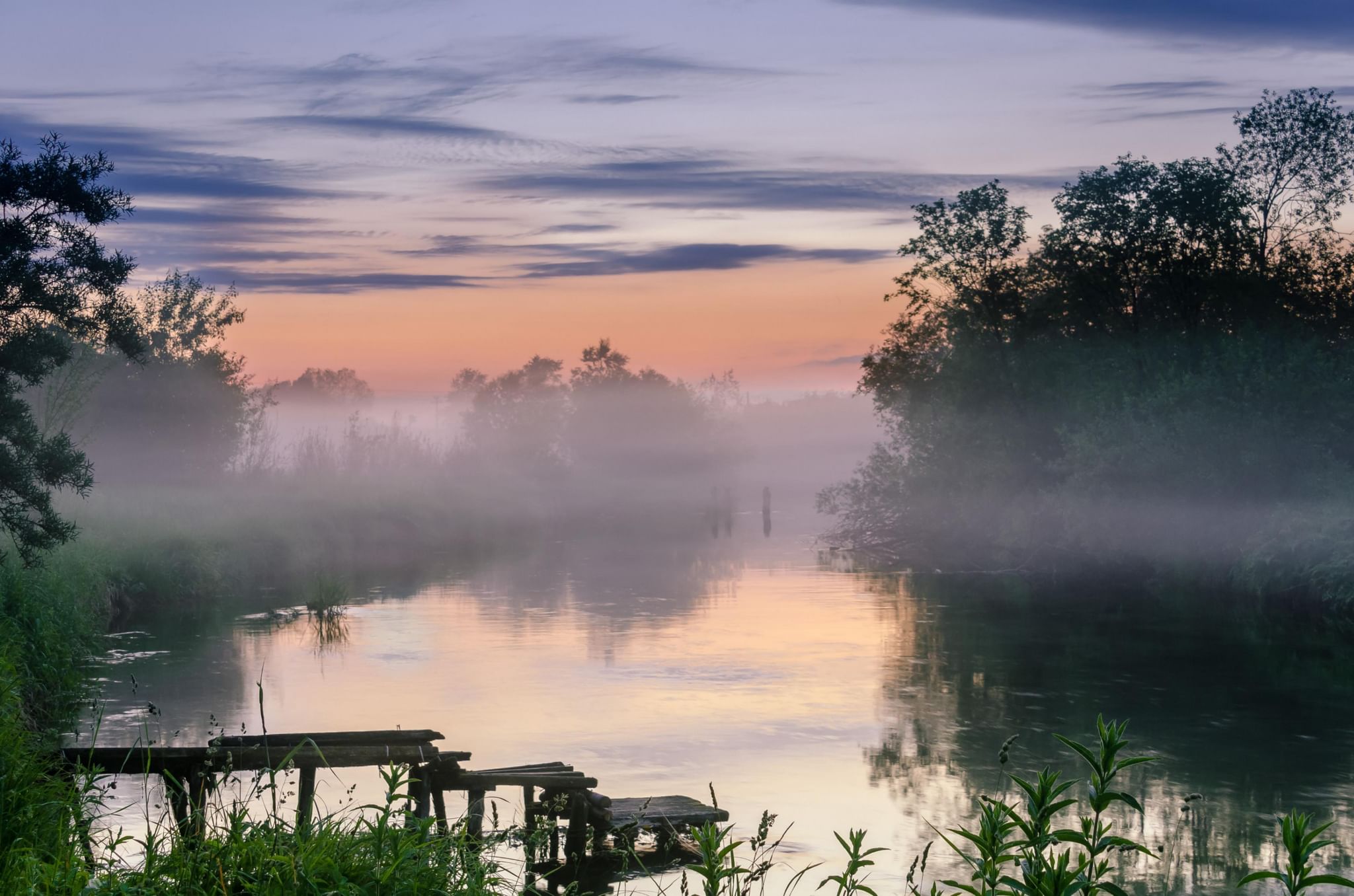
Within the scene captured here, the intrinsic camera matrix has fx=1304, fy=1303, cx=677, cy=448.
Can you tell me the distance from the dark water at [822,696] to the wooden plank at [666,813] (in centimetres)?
103

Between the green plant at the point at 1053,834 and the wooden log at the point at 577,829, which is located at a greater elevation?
the green plant at the point at 1053,834

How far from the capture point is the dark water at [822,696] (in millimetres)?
15617

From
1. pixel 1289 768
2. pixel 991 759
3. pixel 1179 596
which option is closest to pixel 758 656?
pixel 991 759

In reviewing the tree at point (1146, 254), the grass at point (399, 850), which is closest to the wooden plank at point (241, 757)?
the grass at point (399, 850)

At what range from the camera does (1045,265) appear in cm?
5066

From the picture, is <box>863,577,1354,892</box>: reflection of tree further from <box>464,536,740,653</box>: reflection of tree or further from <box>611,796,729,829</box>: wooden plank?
<box>464,536,740,653</box>: reflection of tree

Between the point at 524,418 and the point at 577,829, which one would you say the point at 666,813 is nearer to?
the point at 577,829

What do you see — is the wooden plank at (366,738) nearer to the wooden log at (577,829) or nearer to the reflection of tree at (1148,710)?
the wooden log at (577,829)

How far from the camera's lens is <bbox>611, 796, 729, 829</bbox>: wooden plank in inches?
520

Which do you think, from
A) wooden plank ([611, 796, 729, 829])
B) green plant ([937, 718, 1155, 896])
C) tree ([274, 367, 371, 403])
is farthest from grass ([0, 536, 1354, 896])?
tree ([274, 367, 371, 403])

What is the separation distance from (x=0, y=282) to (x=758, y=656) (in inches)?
610

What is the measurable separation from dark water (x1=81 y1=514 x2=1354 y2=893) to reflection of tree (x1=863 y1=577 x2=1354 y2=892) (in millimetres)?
66

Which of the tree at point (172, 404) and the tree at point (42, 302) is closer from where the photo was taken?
the tree at point (42, 302)

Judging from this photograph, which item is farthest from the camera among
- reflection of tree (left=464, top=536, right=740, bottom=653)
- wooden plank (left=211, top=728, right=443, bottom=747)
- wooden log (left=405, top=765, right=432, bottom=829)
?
reflection of tree (left=464, top=536, right=740, bottom=653)
